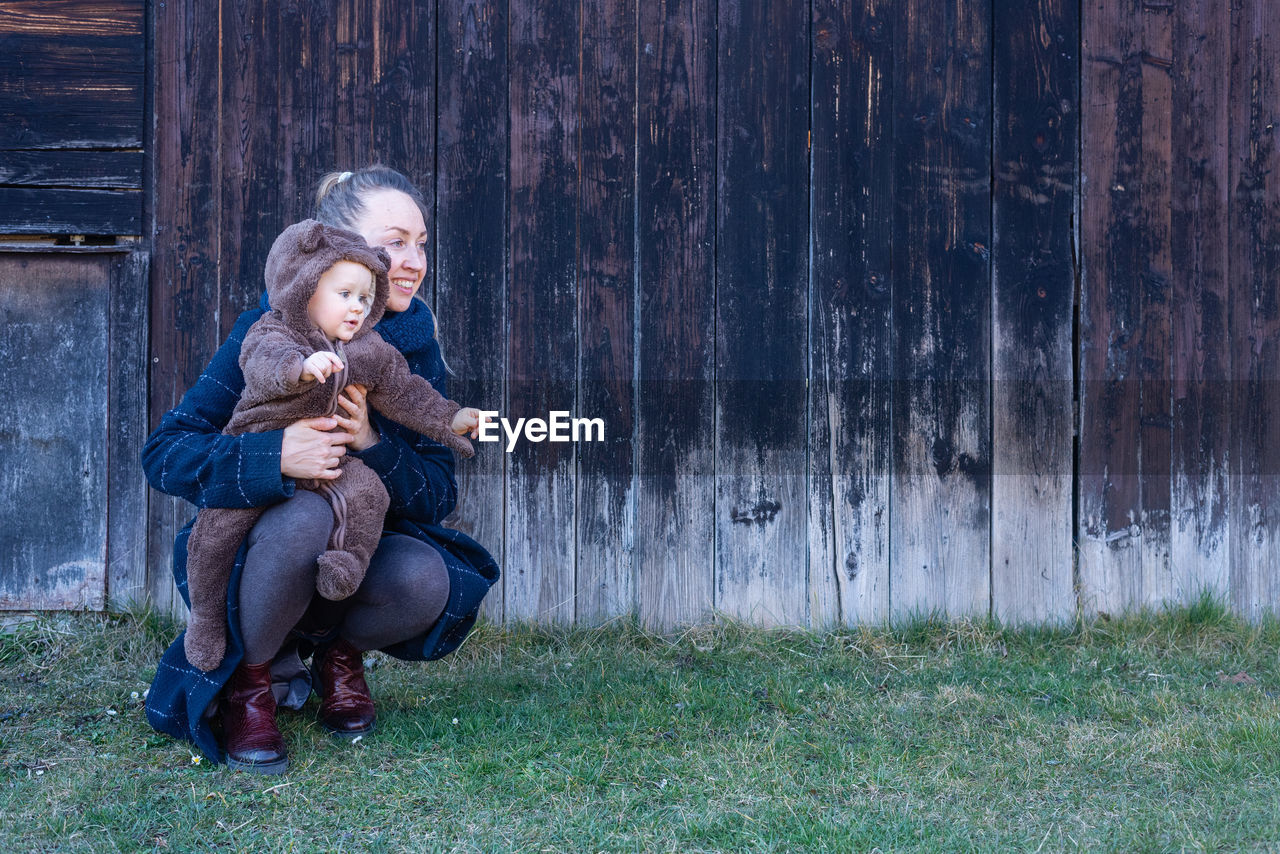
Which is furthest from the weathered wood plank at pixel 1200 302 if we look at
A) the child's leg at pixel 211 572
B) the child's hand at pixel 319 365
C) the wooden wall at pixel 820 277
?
the child's leg at pixel 211 572

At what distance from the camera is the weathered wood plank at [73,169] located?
3.22 meters

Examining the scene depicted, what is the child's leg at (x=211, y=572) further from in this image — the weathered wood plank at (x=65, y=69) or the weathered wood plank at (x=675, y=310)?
the weathered wood plank at (x=65, y=69)

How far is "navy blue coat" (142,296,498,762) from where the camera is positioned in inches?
84.4

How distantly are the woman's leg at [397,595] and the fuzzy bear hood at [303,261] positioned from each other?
0.55m

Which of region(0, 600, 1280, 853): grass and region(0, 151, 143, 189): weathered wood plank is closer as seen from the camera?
region(0, 600, 1280, 853): grass

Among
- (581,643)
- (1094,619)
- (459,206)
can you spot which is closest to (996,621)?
(1094,619)

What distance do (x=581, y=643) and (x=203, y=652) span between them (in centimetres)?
128

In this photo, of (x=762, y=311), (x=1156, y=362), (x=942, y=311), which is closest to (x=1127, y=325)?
(x=1156, y=362)

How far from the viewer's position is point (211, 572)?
2.17m

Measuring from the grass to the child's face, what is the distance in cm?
93

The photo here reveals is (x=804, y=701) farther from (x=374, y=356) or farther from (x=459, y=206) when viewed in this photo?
(x=459, y=206)


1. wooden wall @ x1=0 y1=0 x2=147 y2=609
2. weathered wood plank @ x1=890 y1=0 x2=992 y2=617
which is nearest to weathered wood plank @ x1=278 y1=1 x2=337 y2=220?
wooden wall @ x1=0 y1=0 x2=147 y2=609

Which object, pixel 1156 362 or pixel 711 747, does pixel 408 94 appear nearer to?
pixel 711 747

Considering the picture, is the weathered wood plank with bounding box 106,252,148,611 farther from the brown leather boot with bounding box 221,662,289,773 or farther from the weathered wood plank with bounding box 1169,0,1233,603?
the weathered wood plank with bounding box 1169,0,1233,603
